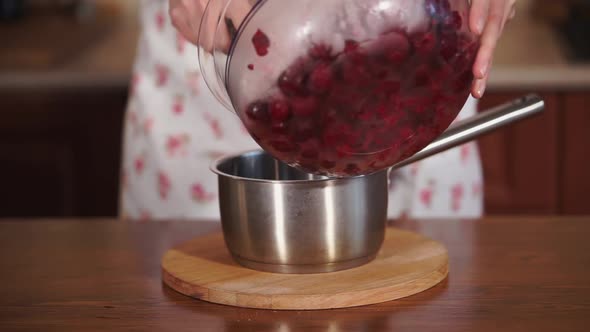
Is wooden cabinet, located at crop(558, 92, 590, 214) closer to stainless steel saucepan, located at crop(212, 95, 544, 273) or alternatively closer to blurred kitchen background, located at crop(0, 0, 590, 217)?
blurred kitchen background, located at crop(0, 0, 590, 217)

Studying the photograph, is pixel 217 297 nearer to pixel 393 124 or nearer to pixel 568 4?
pixel 393 124

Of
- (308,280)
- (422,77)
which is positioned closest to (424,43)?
(422,77)

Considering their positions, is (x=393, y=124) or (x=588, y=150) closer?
(x=393, y=124)

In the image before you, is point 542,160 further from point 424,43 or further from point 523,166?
point 424,43

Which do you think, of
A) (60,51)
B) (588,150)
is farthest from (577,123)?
Result: (60,51)

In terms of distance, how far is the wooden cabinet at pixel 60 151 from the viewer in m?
2.18

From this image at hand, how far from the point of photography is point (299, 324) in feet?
2.61

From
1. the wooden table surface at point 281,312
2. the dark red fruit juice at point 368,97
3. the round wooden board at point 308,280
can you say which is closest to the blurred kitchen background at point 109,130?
the wooden table surface at point 281,312

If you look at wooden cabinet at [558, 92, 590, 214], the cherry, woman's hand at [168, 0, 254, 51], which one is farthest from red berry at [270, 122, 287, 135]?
wooden cabinet at [558, 92, 590, 214]

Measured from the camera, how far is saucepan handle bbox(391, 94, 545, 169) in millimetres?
942

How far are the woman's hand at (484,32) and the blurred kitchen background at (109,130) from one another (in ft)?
4.03

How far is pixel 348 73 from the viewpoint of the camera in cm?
75

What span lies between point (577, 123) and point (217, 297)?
1457 millimetres

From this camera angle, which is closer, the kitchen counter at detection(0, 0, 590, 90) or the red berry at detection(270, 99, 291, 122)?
the red berry at detection(270, 99, 291, 122)
